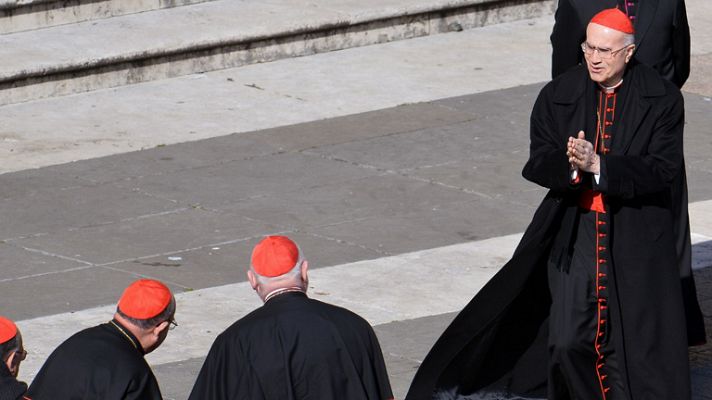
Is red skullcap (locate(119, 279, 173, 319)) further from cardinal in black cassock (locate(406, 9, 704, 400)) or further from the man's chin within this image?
the man's chin

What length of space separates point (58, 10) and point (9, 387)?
358 inches

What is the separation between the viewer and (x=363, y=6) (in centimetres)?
1563

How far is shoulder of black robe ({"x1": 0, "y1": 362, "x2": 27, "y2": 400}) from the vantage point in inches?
245

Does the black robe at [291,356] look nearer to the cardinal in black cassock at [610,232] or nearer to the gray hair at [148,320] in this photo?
the gray hair at [148,320]

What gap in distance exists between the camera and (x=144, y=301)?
6328 mm

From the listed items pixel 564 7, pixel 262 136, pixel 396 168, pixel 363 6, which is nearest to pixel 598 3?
pixel 564 7

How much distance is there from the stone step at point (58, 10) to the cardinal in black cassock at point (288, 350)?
8965mm

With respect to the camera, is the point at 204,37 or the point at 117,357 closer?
the point at 117,357

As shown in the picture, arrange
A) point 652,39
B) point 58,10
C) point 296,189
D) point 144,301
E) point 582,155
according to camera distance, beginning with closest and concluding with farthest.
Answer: point 144,301 → point 582,155 → point 652,39 → point 296,189 → point 58,10

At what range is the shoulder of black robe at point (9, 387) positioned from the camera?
6.22m

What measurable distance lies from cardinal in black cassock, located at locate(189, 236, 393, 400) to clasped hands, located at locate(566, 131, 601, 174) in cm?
147

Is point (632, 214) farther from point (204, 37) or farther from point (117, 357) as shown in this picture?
point (204, 37)

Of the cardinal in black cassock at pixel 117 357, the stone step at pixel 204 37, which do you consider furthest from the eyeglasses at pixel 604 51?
the stone step at pixel 204 37

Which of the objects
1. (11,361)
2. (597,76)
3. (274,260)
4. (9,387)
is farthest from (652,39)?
(9,387)
